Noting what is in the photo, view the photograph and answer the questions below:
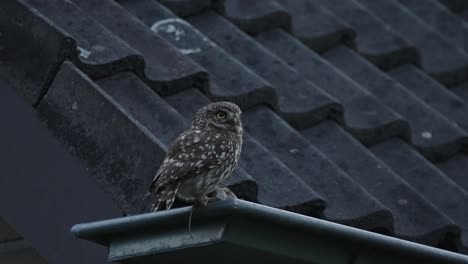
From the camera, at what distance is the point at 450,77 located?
6.31 m

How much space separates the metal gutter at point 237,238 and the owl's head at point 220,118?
422 mm

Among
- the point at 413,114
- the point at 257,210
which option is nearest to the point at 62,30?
the point at 257,210

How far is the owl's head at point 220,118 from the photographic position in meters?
3.97

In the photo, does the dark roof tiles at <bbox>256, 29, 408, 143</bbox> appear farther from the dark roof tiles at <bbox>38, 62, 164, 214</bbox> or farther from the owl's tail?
the owl's tail

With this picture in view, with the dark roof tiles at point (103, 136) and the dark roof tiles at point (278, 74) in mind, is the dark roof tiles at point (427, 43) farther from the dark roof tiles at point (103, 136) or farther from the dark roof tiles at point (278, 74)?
the dark roof tiles at point (103, 136)

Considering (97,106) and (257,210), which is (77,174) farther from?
(257,210)

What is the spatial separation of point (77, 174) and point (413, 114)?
176 centimetres

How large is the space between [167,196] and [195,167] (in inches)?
3.9

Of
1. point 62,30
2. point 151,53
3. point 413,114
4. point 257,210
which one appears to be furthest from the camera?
point 413,114

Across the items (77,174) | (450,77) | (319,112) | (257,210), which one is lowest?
(450,77)

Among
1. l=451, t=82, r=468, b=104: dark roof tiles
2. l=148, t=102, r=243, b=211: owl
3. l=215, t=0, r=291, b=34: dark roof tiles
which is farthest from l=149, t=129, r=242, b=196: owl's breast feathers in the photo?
l=451, t=82, r=468, b=104: dark roof tiles

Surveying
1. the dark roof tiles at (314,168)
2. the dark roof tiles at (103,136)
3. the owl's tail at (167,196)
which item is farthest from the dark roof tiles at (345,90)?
the owl's tail at (167,196)

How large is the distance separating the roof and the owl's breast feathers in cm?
23

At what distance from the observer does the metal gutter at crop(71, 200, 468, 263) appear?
346cm
